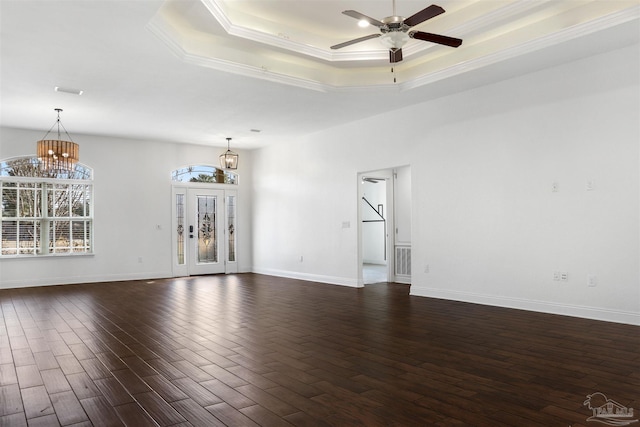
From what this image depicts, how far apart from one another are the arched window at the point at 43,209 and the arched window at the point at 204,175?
1814 mm

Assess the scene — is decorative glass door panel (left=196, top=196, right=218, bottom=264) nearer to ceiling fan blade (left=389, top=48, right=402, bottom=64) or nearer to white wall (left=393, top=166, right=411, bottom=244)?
white wall (left=393, top=166, right=411, bottom=244)

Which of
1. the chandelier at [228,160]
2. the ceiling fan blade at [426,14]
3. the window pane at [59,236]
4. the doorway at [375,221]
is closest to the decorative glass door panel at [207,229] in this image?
the chandelier at [228,160]

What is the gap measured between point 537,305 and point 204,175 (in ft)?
25.0

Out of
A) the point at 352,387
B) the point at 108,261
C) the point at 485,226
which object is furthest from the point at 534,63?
the point at 108,261

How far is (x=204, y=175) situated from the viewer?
10.2 metres

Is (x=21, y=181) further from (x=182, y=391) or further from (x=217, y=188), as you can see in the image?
(x=182, y=391)

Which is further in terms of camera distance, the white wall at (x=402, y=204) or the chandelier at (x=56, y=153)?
the white wall at (x=402, y=204)

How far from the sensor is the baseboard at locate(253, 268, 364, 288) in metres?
7.90

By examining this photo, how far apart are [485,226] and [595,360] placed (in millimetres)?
2637

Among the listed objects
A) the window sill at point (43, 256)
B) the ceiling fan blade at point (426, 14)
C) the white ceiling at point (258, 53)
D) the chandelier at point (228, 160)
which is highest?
the white ceiling at point (258, 53)

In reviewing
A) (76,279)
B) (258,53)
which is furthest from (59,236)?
(258,53)

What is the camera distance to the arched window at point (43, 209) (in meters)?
8.14

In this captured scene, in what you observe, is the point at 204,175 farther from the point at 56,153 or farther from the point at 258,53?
the point at 258,53

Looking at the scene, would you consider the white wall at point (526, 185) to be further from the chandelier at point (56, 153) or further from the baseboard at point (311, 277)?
the chandelier at point (56, 153)
